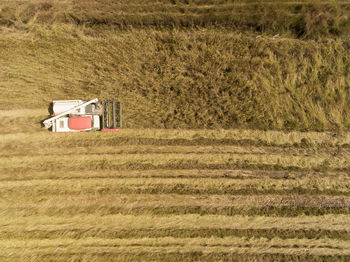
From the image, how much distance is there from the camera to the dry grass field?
6.27m

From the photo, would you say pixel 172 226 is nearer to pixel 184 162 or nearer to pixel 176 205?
pixel 176 205

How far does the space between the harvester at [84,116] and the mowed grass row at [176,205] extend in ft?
8.00

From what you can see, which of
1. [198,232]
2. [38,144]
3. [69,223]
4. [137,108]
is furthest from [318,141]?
[38,144]

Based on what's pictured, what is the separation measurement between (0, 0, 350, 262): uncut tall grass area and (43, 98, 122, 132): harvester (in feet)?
1.13

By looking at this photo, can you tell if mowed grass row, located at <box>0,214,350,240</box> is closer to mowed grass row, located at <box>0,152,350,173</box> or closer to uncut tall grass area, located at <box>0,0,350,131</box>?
mowed grass row, located at <box>0,152,350,173</box>

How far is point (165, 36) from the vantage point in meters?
6.51

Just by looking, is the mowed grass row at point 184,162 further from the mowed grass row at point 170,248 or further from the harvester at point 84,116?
the mowed grass row at point 170,248

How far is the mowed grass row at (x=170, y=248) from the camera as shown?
621cm

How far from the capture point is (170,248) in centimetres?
→ 628

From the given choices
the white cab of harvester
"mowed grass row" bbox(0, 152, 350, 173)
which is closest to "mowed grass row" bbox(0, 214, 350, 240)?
"mowed grass row" bbox(0, 152, 350, 173)

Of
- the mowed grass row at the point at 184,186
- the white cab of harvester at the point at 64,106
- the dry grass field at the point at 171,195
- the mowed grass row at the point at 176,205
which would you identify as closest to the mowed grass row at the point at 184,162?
the dry grass field at the point at 171,195

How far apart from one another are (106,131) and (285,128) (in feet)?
21.1

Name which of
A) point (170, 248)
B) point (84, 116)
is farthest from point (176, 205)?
point (84, 116)

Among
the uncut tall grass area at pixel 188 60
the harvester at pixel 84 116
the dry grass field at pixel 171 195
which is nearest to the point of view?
the harvester at pixel 84 116
